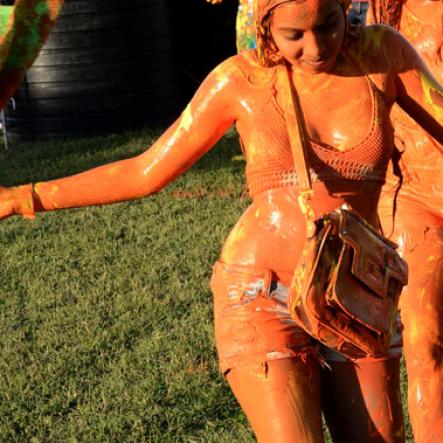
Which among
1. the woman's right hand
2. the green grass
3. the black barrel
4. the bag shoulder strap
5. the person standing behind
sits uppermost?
the bag shoulder strap

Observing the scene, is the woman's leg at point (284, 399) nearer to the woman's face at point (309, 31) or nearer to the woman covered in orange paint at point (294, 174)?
the woman covered in orange paint at point (294, 174)

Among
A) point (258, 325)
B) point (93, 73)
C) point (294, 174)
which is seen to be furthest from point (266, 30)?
point (93, 73)

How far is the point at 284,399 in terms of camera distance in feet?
10.1

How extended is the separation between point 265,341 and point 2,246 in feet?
18.5

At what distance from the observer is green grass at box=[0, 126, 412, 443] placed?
5.34 meters

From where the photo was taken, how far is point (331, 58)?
3072 mm

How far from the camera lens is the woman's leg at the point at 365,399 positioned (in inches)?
127

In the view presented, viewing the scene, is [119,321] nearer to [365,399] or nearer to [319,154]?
[365,399]

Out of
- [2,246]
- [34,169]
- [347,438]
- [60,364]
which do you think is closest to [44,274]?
[2,246]

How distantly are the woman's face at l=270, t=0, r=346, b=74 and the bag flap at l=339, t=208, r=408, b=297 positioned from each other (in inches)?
16.7

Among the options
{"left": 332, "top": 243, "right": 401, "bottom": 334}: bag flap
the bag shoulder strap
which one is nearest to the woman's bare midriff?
the bag shoulder strap

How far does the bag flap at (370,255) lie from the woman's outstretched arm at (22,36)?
2.84 ft

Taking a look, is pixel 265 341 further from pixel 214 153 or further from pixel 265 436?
pixel 214 153

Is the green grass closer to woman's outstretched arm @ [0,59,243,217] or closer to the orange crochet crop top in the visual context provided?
woman's outstretched arm @ [0,59,243,217]
